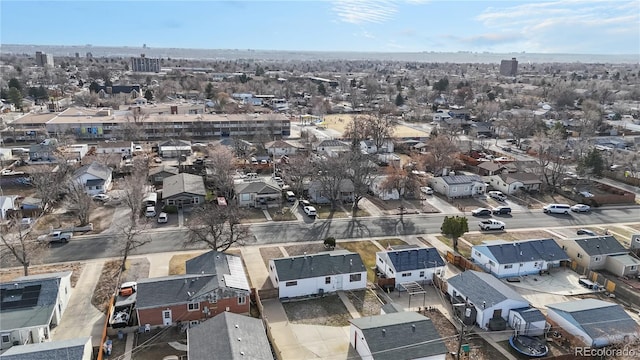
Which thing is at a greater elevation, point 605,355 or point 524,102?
point 524,102

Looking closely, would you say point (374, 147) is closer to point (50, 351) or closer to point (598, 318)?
point (598, 318)

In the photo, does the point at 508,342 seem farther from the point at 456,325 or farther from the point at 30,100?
the point at 30,100

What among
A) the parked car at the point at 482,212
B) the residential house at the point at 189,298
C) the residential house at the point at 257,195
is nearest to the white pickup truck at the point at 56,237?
the residential house at the point at 189,298

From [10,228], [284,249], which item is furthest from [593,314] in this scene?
[10,228]

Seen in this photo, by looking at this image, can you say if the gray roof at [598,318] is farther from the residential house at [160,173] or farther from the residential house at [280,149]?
the residential house at [280,149]

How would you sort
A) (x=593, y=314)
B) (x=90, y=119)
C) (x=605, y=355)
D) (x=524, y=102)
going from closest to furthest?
(x=605, y=355), (x=593, y=314), (x=90, y=119), (x=524, y=102)

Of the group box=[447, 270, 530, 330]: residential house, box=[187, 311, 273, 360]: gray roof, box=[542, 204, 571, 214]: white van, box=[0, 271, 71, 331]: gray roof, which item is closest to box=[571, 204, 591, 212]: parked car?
box=[542, 204, 571, 214]: white van

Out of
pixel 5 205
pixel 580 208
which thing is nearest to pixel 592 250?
pixel 580 208
